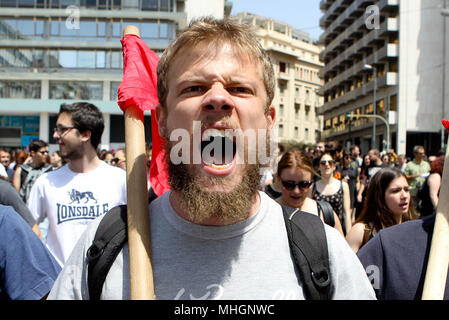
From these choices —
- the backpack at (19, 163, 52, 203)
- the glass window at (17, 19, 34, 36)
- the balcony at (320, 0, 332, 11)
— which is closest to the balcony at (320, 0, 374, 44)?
the balcony at (320, 0, 332, 11)

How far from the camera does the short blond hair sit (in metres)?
1.62

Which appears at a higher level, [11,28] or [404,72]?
[11,28]

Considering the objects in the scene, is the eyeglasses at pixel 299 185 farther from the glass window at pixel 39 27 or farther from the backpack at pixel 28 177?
the glass window at pixel 39 27

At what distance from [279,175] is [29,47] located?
32.2 m

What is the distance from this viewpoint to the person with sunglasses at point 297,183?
4.31 m

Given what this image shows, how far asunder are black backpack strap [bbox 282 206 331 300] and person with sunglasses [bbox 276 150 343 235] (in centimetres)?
274

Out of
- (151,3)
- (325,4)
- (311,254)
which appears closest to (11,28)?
(151,3)

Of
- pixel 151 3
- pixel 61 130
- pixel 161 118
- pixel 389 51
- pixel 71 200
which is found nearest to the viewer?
pixel 161 118

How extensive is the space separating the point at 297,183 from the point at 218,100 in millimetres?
2977

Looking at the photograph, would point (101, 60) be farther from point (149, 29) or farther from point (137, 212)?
point (137, 212)

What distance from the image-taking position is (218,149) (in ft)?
4.99

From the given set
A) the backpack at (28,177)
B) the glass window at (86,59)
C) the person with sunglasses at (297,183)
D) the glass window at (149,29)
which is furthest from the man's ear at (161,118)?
the glass window at (86,59)
